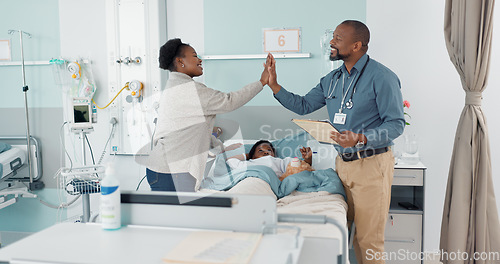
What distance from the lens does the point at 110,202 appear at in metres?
1.26

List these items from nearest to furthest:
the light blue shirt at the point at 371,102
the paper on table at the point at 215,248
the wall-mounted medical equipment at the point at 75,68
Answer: the paper on table at the point at 215,248 < the light blue shirt at the point at 371,102 < the wall-mounted medical equipment at the point at 75,68

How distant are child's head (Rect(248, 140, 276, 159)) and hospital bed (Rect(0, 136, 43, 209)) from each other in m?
1.95

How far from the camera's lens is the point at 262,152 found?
3090 millimetres

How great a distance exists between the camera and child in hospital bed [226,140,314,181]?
278 centimetres

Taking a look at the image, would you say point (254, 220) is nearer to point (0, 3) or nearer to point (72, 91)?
point (72, 91)

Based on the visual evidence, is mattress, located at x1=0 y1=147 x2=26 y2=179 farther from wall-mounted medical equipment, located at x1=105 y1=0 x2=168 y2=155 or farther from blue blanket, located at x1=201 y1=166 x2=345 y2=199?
blue blanket, located at x1=201 y1=166 x2=345 y2=199

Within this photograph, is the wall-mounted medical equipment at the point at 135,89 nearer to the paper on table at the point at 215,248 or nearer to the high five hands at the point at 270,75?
the high five hands at the point at 270,75

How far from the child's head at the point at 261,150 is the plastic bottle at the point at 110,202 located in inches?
73.4

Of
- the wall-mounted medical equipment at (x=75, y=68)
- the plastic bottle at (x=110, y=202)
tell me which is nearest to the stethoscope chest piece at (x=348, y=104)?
the plastic bottle at (x=110, y=202)

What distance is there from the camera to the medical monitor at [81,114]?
3.24 meters

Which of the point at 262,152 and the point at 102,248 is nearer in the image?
the point at 102,248

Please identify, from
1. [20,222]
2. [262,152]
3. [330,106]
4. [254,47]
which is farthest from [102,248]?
[20,222]

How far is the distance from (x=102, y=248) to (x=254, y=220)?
0.45 meters

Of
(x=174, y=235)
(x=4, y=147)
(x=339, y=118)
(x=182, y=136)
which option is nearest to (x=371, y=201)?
(x=339, y=118)
